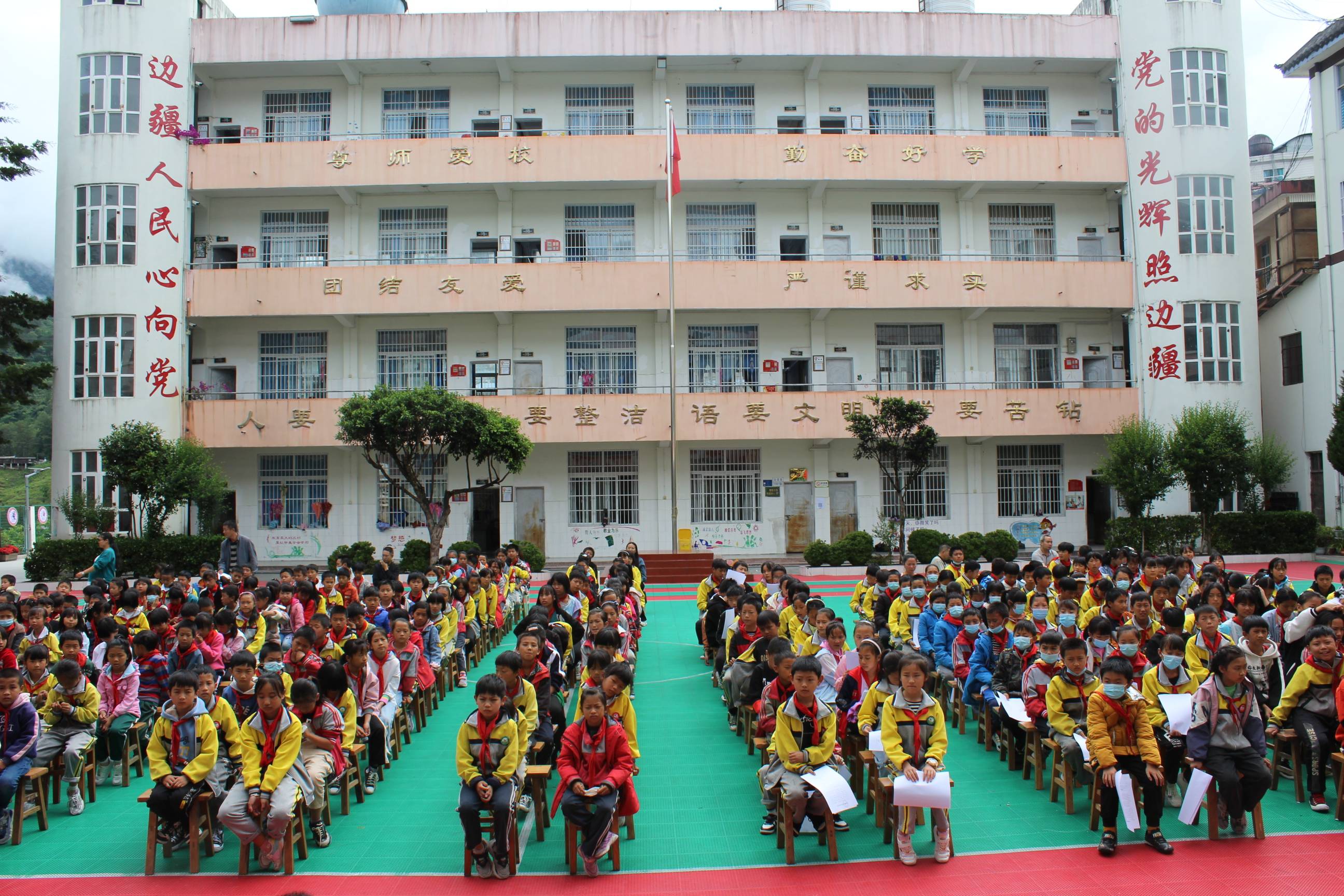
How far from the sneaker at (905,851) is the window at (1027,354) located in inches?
801

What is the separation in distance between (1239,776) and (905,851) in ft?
7.04

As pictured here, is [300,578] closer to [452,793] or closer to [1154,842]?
[452,793]

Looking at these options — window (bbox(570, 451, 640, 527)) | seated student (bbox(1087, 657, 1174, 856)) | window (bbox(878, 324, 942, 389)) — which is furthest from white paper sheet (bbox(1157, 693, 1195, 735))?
window (bbox(878, 324, 942, 389))

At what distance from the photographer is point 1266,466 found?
2080cm

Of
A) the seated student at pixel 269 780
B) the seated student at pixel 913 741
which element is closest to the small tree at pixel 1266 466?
the seated student at pixel 913 741

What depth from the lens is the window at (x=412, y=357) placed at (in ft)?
76.8

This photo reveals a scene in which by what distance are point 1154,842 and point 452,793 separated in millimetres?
4775

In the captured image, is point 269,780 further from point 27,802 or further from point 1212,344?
point 1212,344

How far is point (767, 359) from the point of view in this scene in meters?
23.6

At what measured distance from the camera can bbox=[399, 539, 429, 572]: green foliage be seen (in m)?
19.4

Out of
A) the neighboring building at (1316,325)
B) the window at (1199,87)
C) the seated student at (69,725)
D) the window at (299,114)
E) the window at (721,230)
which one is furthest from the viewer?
the window at (299,114)

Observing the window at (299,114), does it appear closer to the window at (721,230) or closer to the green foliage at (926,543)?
the window at (721,230)

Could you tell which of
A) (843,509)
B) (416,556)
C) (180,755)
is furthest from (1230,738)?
(843,509)

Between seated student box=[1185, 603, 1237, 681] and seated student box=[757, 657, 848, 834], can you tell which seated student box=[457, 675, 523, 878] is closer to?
seated student box=[757, 657, 848, 834]
